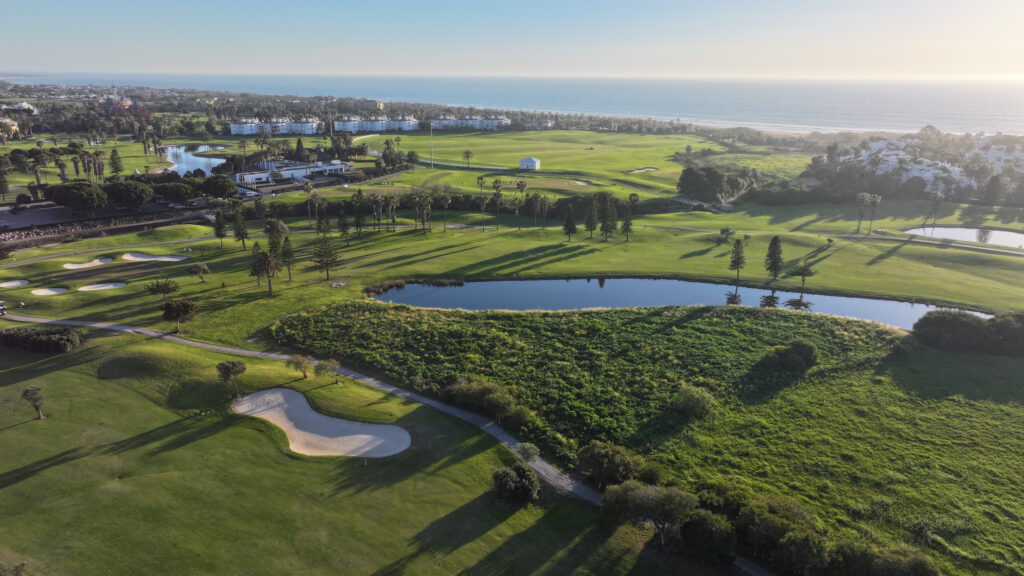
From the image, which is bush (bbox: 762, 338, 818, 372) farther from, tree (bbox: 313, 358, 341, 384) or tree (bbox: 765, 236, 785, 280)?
tree (bbox: 313, 358, 341, 384)

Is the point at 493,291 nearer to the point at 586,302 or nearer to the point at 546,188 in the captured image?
the point at 586,302

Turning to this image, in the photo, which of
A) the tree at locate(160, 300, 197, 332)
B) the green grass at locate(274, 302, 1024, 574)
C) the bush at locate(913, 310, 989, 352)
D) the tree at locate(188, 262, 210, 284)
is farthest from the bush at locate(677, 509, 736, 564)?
the tree at locate(188, 262, 210, 284)

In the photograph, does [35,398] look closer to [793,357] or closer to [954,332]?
[793,357]

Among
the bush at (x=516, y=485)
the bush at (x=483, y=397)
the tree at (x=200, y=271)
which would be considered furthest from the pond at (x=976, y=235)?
the tree at (x=200, y=271)

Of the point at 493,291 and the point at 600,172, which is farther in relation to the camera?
the point at 600,172

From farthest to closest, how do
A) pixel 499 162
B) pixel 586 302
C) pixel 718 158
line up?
pixel 718 158
pixel 499 162
pixel 586 302

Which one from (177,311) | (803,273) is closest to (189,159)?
(177,311)

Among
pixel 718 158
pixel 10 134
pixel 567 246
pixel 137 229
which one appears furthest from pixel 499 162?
pixel 10 134
